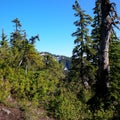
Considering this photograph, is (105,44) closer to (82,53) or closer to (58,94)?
(58,94)

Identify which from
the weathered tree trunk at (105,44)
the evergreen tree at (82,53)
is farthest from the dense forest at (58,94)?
the evergreen tree at (82,53)

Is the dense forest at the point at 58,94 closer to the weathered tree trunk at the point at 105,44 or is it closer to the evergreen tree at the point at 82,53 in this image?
the weathered tree trunk at the point at 105,44

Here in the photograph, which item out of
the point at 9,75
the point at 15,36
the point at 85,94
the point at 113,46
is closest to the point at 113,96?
the point at 85,94

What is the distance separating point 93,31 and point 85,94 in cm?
3084

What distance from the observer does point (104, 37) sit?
13492 millimetres

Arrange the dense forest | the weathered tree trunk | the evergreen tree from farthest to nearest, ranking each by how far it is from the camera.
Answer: the evergreen tree → the weathered tree trunk → the dense forest

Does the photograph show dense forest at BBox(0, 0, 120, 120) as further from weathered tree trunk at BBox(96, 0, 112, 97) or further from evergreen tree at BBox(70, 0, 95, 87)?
evergreen tree at BBox(70, 0, 95, 87)

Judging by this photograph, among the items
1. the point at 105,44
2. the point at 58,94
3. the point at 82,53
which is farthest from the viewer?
the point at 82,53

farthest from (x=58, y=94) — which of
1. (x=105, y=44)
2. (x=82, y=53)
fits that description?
(x=82, y=53)

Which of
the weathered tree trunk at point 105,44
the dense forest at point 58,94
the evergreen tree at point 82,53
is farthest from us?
the evergreen tree at point 82,53

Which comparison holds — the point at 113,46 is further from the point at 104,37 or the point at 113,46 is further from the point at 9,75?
the point at 9,75

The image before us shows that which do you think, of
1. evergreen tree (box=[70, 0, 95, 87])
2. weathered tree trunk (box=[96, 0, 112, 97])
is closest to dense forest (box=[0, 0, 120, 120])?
weathered tree trunk (box=[96, 0, 112, 97])

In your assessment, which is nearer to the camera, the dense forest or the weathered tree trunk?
the dense forest

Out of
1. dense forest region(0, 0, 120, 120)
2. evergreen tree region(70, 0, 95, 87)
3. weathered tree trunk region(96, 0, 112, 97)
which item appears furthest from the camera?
evergreen tree region(70, 0, 95, 87)
